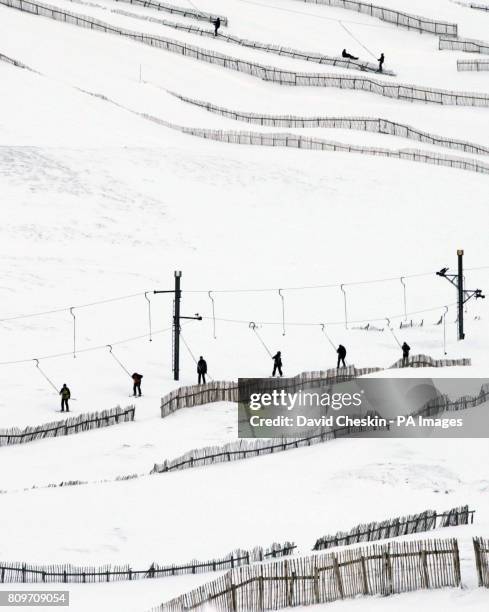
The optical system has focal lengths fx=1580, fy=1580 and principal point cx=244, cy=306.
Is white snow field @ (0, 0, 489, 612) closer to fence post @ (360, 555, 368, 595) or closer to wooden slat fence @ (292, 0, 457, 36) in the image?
fence post @ (360, 555, 368, 595)

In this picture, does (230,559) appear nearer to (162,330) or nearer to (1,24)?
(162,330)

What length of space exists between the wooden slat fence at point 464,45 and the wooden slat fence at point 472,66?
381 centimetres

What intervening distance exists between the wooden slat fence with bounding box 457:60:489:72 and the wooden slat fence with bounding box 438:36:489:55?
381 cm

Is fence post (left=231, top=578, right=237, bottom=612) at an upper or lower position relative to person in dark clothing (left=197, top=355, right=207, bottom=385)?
lower

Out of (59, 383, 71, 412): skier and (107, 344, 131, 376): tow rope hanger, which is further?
(107, 344, 131, 376): tow rope hanger

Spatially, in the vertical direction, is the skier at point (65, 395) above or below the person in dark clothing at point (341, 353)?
below

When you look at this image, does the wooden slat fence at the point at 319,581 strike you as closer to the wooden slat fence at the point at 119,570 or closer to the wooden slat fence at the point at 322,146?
the wooden slat fence at the point at 119,570

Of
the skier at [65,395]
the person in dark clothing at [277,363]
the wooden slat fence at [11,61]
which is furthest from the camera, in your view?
the wooden slat fence at [11,61]

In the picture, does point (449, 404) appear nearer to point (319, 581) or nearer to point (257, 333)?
point (319, 581)

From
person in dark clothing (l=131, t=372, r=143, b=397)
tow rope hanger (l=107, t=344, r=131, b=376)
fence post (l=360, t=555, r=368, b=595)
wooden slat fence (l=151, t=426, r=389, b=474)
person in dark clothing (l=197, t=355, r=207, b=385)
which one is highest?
tow rope hanger (l=107, t=344, r=131, b=376)

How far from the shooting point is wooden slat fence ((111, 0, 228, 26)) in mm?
106500

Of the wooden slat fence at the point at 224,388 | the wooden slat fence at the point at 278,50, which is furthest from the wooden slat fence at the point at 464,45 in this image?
the wooden slat fence at the point at 224,388

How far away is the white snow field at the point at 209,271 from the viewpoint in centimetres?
3634

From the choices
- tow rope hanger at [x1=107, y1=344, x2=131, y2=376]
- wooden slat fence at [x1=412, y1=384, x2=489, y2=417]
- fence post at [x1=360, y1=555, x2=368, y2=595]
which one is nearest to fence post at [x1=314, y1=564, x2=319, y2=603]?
fence post at [x1=360, y1=555, x2=368, y2=595]
